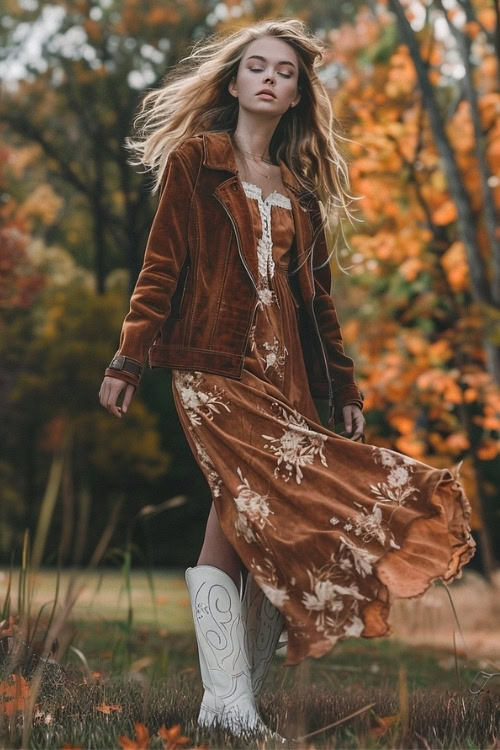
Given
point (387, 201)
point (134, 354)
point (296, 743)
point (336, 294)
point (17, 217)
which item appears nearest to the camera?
point (296, 743)

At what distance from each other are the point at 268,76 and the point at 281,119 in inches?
12.4

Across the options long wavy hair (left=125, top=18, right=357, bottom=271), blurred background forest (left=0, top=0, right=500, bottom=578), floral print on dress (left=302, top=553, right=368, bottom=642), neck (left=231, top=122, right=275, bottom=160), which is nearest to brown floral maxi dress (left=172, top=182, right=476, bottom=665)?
floral print on dress (left=302, top=553, right=368, bottom=642)

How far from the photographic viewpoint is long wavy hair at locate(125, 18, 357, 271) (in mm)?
3180

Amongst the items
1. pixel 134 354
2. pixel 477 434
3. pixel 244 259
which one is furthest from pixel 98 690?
pixel 477 434

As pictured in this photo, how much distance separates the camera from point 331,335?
3219mm

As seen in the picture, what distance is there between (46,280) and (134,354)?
14.2m

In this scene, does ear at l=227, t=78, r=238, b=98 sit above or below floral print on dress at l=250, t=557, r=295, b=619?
above

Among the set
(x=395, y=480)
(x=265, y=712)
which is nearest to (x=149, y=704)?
(x=265, y=712)

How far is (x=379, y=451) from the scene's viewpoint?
2.67m

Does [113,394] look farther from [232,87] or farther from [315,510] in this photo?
[232,87]

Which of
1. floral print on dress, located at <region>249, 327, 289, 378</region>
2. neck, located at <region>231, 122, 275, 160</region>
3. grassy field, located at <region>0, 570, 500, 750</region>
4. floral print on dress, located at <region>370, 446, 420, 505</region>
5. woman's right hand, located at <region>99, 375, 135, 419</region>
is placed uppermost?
neck, located at <region>231, 122, 275, 160</region>

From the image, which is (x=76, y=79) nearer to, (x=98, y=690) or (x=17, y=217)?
(x=17, y=217)

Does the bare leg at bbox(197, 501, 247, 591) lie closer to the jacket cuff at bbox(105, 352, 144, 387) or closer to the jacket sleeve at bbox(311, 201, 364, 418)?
the jacket cuff at bbox(105, 352, 144, 387)

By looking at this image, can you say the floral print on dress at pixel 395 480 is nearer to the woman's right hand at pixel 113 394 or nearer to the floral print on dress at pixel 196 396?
the floral print on dress at pixel 196 396
